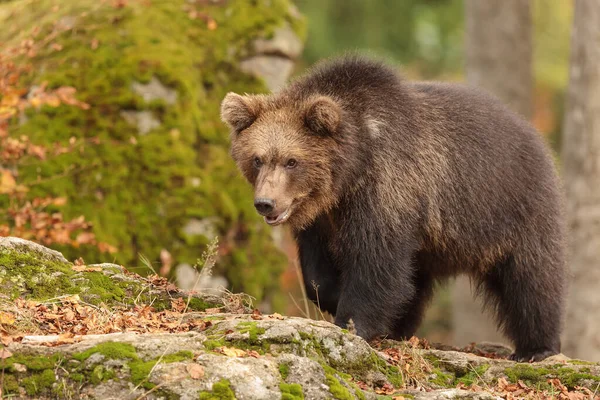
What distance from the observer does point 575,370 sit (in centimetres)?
648

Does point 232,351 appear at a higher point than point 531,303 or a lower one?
higher

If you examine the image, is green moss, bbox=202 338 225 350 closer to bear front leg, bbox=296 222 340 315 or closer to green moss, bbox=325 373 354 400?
green moss, bbox=325 373 354 400

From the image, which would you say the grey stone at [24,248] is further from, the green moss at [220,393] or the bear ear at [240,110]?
the green moss at [220,393]

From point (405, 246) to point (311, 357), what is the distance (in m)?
1.98

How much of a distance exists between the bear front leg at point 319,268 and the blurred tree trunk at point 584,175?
20.1ft

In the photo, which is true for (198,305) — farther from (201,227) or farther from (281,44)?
(281,44)

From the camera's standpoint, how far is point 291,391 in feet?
15.6

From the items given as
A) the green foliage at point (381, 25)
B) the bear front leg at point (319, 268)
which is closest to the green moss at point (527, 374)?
the bear front leg at point (319, 268)

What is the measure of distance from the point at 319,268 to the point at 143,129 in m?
3.49

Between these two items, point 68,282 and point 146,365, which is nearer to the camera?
point 146,365

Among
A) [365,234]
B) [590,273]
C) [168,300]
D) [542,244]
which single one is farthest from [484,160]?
[590,273]

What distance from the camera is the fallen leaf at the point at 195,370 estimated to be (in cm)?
461

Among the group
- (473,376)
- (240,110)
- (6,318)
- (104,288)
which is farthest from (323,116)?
(6,318)

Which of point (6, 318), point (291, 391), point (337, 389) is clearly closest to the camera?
point (291, 391)
